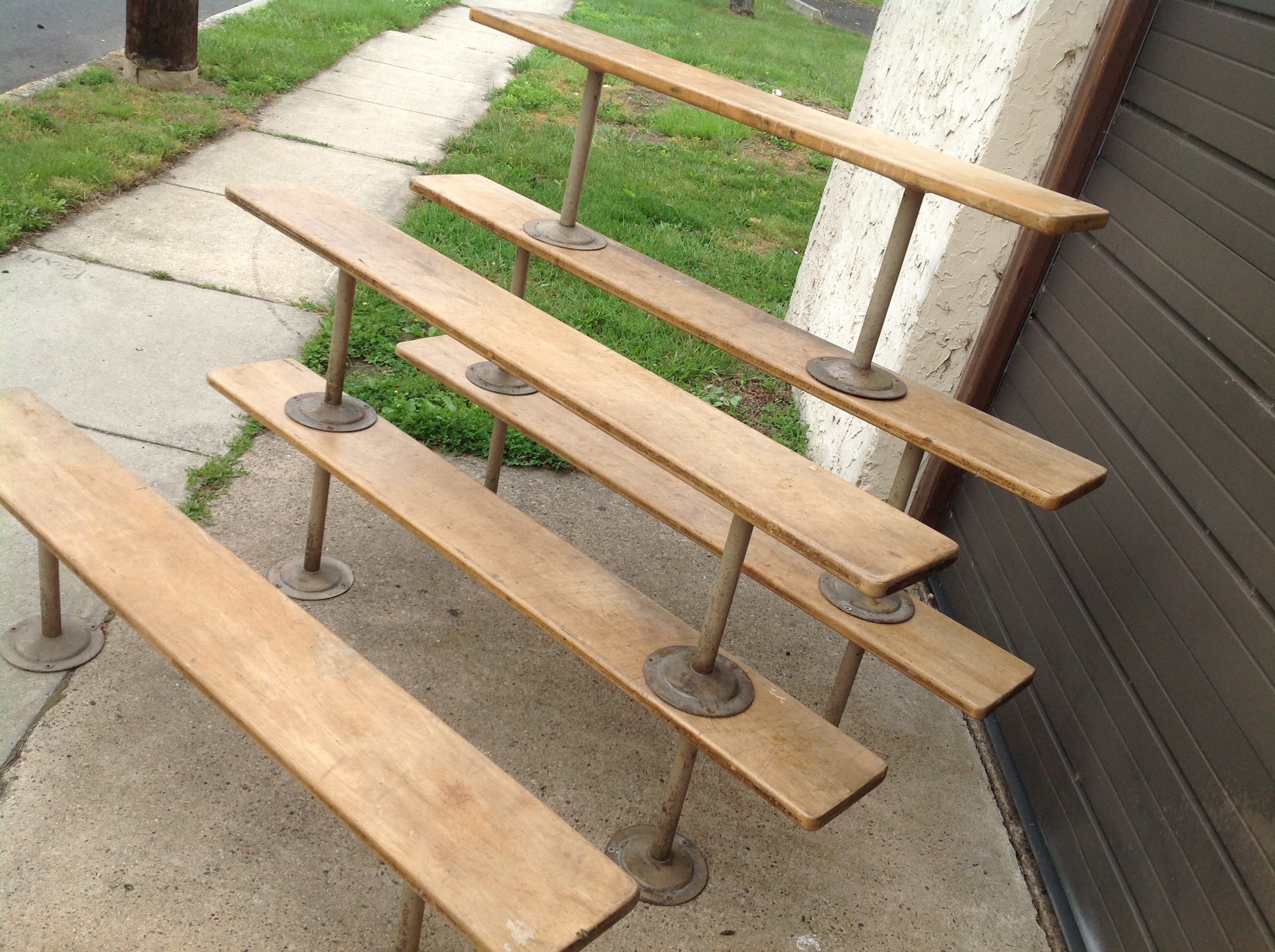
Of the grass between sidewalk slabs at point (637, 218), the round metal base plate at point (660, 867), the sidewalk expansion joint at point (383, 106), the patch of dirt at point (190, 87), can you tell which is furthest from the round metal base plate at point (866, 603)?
the sidewalk expansion joint at point (383, 106)

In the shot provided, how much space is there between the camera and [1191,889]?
2.24 m

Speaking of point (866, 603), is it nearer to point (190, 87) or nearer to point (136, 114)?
point (136, 114)

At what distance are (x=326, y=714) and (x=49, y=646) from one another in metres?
1.21

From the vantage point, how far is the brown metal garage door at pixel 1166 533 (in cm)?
224

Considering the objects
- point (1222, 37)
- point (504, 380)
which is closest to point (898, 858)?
point (504, 380)

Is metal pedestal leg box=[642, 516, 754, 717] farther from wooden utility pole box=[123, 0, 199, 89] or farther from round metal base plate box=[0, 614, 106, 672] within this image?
wooden utility pole box=[123, 0, 199, 89]

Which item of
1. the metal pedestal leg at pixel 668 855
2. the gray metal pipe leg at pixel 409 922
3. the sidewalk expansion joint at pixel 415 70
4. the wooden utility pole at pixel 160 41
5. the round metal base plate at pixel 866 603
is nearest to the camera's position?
the gray metal pipe leg at pixel 409 922

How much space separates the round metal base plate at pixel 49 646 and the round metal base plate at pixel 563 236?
1649 mm

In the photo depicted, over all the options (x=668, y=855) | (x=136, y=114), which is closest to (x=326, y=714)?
(x=668, y=855)

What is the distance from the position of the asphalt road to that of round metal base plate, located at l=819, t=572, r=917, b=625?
6.25 metres

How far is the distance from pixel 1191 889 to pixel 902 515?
3.36 ft

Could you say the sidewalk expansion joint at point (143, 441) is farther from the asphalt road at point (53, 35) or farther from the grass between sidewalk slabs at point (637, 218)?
the asphalt road at point (53, 35)

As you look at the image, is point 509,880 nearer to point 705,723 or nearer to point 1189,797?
point 705,723

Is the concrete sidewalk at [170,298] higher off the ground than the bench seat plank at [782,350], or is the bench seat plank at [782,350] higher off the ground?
the bench seat plank at [782,350]
